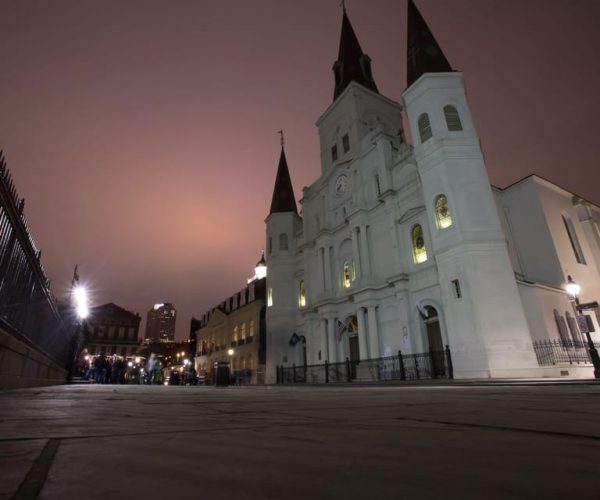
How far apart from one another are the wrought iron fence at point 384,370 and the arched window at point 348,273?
633 cm

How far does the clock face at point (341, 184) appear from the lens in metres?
30.8

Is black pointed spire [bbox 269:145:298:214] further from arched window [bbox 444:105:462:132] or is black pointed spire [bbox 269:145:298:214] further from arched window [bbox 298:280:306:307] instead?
arched window [bbox 444:105:462:132]

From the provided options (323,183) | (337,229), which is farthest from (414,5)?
(337,229)

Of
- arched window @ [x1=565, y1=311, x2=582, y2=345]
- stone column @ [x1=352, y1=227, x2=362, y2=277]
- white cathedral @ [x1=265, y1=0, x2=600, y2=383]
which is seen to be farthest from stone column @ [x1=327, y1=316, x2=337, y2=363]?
arched window @ [x1=565, y1=311, x2=582, y2=345]

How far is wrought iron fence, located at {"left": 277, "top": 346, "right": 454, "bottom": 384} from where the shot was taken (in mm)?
18391

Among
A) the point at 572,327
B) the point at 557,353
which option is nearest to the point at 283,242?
the point at 572,327

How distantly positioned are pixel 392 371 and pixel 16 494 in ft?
71.7

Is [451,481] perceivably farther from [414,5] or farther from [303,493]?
[414,5]

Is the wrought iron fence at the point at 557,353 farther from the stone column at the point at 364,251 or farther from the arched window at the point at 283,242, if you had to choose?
the arched window at the point at 283,242

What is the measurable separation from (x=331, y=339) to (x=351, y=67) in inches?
1022

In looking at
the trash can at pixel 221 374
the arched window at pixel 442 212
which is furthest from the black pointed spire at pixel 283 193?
the trash can at pixel 221 374

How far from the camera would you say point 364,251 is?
26438mm

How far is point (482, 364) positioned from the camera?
650 inches

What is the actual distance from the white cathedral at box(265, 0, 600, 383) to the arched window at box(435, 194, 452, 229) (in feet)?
0.30
